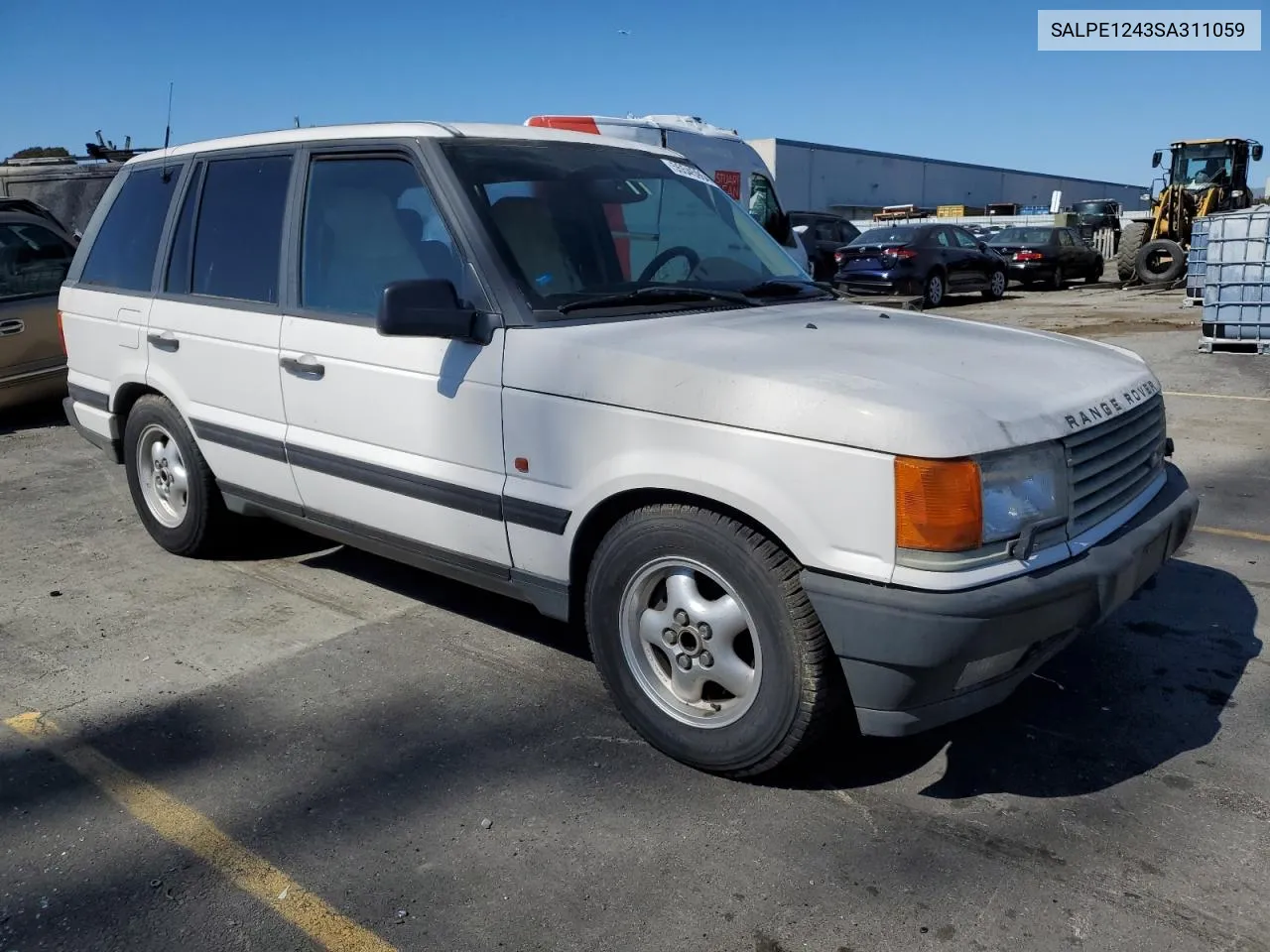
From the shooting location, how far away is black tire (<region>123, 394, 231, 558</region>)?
4750 mm

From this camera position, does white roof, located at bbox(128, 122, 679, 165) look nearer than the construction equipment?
Yes

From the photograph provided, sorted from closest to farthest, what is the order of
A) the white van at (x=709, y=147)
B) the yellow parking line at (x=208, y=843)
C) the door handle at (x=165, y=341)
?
the yellow parking line at (x=208, y=843), the door handle at (x=165, y=341), the white van at (x=709, y=147)

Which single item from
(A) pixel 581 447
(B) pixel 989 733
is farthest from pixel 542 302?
(B) pixel 989 733

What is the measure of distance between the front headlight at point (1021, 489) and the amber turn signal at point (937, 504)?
0.04 m

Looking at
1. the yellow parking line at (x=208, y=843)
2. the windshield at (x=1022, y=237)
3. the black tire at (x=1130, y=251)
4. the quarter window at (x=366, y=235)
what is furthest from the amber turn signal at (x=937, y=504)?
the windshield at (x=1022, y=237)

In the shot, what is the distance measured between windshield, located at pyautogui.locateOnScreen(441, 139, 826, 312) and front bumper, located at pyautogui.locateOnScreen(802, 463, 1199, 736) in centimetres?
138

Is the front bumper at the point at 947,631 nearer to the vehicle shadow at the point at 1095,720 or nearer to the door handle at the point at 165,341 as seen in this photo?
the vehicle shadow at the point at 1095,720

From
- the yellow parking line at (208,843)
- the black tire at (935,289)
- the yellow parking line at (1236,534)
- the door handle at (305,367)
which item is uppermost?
the door handle at (305,367)

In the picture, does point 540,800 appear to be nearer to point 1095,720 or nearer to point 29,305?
point 1095,720

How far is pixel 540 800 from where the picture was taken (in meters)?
3.03

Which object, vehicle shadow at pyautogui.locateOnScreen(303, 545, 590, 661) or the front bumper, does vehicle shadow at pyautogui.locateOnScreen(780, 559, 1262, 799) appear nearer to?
the front bumper

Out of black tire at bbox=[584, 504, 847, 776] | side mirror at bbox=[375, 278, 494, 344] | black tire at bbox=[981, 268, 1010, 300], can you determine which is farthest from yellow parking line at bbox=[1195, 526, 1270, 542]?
black tire at bbox=[981, 268, 1010, 300]

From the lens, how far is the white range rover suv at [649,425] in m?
2.65

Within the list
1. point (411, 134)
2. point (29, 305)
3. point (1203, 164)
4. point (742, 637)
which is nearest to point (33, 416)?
point (29, 305)
